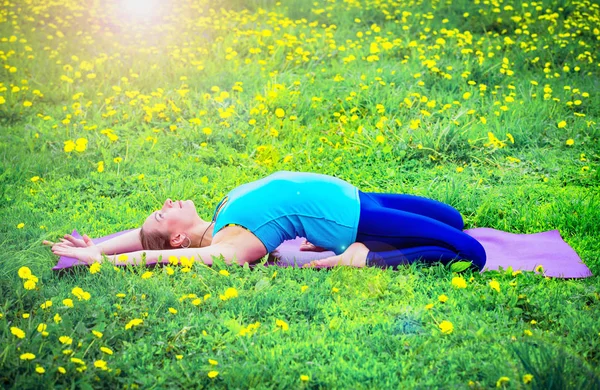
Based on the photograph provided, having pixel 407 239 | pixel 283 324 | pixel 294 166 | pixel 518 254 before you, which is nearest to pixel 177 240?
pixel 283 324

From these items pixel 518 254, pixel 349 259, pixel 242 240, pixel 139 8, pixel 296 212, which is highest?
pixel 139 8

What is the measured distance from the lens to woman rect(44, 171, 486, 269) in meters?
3.24

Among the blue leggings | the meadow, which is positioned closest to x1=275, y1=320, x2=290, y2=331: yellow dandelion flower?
the meadow

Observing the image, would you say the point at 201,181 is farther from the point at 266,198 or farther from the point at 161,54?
the point at 161,54

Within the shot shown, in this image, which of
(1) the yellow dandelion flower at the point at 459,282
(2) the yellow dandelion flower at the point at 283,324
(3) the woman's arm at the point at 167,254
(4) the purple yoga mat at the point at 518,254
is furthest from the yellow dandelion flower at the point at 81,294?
(1) the yellow dandelion flower at the point at 459,282

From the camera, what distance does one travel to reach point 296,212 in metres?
3.27

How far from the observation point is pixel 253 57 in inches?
275

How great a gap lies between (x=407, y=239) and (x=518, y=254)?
742 millimetres

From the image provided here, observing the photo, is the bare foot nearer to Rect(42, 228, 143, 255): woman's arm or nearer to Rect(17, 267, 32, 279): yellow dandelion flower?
Rect(42, 228, 143, 255): woman's arm

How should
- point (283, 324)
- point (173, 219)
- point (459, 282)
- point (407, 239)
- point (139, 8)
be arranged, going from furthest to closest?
point (139, 8) < point (173, 219) < point (407, 239) < point (459, 282) < point (283, 324)

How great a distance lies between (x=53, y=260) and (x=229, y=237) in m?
1.00

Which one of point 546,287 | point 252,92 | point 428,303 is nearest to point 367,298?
point 428,303

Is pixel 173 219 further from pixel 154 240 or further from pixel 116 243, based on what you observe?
pixel 116 243

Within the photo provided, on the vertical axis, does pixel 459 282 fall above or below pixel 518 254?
above
